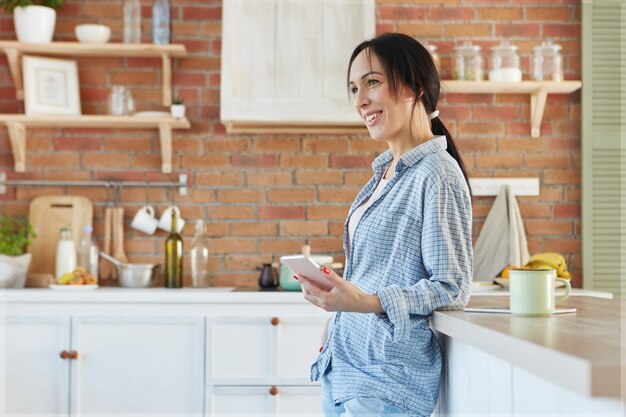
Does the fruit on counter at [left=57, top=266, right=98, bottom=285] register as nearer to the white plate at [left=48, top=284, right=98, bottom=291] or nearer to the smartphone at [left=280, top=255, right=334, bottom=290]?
the white plate at [left=48, top=284, right=98, bottom=291]

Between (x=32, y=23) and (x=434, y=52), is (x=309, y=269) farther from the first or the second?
(x=32, y=23)

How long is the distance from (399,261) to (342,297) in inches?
6.8

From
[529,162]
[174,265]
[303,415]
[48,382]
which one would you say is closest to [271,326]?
[303,415]

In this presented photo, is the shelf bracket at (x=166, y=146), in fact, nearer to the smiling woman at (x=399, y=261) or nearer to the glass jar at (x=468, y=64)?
the glass jar at (x=468, y=64)

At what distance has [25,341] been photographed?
3.14 meters

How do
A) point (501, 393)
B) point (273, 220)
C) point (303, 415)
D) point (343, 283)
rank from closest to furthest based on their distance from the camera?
point (501, 393)
point (343, 283)
point (303, 415)
point (273, 220)

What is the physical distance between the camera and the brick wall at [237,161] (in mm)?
3730

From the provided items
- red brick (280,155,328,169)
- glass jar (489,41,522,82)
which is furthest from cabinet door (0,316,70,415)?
glass jar (489,41,522,82)

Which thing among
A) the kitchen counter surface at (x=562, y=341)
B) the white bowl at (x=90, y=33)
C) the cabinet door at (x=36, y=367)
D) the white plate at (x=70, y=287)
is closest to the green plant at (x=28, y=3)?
the white bowl at (x=90, y=33)

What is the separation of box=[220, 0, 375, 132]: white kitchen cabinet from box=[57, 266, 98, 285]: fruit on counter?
2.83ft

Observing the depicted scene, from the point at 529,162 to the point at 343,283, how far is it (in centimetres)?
252

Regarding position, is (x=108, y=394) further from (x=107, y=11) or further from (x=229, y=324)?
(x=107, y=11)

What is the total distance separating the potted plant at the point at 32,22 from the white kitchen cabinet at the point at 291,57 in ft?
2.65

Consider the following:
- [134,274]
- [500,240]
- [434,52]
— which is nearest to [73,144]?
[134,274]
